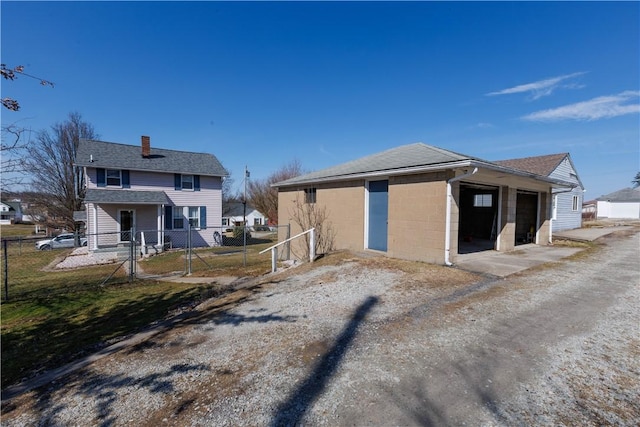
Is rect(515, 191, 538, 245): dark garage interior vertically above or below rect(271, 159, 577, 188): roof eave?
below

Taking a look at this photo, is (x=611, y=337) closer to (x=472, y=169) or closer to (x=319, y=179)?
(x=472, y=169)

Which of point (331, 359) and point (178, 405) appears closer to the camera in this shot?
point (178, 405)

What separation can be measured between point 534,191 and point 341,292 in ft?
35.3

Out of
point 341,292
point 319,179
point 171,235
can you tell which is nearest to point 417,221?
point 341,292

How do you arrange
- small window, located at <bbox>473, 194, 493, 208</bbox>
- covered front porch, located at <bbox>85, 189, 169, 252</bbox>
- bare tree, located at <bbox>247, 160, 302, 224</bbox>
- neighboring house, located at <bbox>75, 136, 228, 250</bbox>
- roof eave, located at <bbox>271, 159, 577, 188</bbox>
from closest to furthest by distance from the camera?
roof eave, located at <bbox>271, 159, 577, 188</bbox>, small window, located at <bbox>473, 194, 493, 208</bbox>, covered front porch, located at <bbox>85, 189, 169, 252</bbox>, neighboring house, located at <bbox>75, 136, 228, 250</bbox>, bare tree, located at <bbox>247, 160, 302, 224</bbox>

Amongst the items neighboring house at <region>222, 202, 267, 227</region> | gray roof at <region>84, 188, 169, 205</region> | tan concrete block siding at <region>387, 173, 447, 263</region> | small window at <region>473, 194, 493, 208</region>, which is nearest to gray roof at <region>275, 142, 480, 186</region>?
tan concrete block siding at <region>387, 173, 447, 263</region>

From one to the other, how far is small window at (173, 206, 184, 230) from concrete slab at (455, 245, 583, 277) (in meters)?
17.6

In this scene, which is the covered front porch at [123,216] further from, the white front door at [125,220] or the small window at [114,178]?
the small window at [114,178]

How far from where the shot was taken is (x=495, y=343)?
11.7 ft

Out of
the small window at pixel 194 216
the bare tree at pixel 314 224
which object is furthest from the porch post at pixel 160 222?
the bare tree at pixel 314 224

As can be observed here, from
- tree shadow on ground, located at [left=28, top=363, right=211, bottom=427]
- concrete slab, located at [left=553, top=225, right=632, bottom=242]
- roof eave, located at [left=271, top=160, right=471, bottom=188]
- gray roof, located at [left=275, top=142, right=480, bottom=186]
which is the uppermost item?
gray roof, located at [left=275, top=142, right=480, bottom=186]

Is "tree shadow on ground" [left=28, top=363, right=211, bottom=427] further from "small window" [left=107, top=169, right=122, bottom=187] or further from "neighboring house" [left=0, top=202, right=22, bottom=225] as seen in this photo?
"neighboring house" [left=0, top=202, right=22, bottom=225]

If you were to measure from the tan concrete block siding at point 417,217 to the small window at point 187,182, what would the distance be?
16.2m

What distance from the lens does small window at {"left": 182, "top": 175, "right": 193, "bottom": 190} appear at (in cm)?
2030
